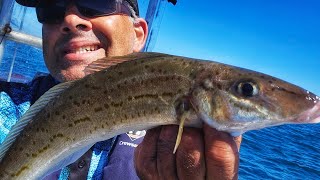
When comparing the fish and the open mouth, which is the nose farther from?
the fish

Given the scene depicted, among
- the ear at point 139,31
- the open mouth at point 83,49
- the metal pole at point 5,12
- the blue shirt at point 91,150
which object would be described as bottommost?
the blue shirt at point 91,150

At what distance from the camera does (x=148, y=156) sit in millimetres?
3221

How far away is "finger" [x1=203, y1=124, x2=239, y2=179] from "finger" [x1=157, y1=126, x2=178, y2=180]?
0.88ft

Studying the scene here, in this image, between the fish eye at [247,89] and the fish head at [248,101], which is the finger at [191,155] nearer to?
the fish head at [248,101]

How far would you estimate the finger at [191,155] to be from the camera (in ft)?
9.50

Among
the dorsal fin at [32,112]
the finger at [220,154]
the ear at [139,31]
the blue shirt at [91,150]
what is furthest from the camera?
the ear at [139,31]

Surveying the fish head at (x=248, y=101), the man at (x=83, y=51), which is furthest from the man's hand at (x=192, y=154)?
the man at (x=83, y=51)

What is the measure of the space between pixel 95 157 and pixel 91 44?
134cm

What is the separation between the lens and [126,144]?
4512 mm

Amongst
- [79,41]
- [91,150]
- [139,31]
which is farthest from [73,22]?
[91,150]

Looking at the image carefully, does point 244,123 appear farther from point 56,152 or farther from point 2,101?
point 2,101

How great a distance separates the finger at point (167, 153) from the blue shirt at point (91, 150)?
4.13 feet

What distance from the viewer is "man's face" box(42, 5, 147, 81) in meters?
4.53

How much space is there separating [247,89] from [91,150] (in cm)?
213
